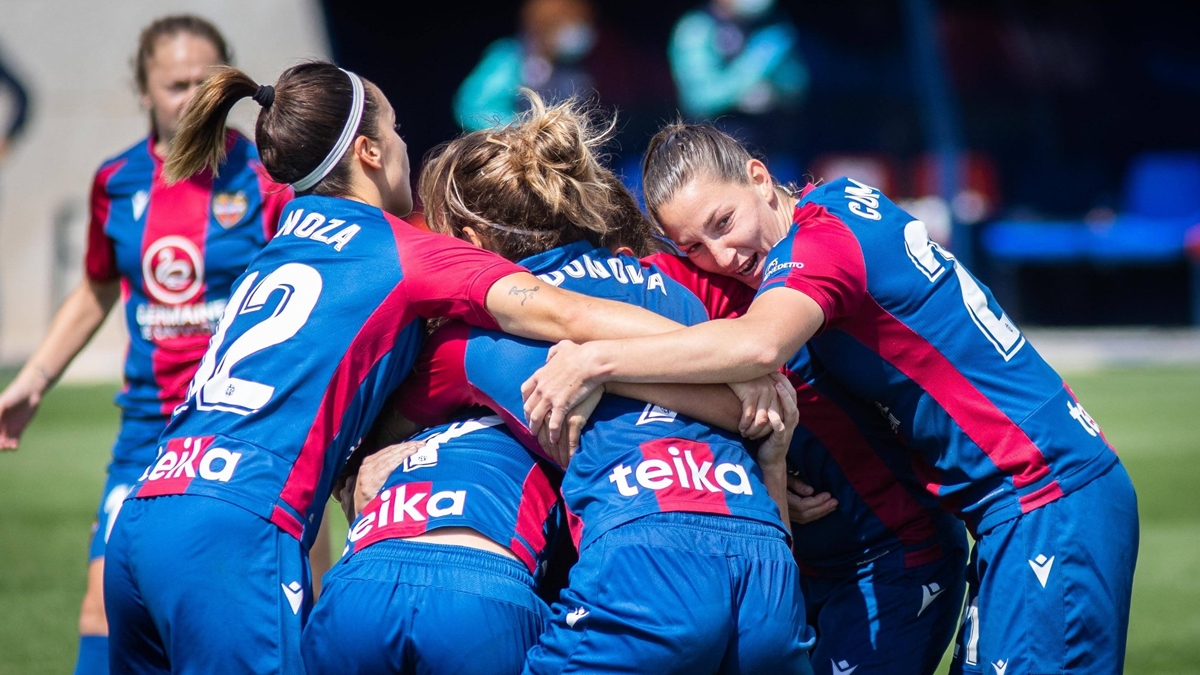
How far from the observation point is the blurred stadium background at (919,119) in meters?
15.7

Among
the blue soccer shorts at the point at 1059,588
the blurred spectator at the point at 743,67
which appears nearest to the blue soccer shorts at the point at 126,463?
the blue soccer shorts at the point at 1059,588

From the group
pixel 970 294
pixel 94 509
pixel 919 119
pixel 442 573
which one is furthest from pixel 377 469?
pixel 919 119

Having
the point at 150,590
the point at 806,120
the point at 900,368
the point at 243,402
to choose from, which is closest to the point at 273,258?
the point at 243,402

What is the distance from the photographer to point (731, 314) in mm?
3281

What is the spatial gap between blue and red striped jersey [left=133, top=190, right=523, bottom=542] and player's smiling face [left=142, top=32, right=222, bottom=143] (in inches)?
70.4

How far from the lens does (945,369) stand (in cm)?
286

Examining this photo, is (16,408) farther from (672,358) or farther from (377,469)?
(672,358)

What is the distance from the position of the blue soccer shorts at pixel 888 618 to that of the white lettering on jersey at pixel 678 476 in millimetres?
783

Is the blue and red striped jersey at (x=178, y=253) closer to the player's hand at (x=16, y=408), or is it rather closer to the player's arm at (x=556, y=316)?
the player's hand at (x=16, y=408)

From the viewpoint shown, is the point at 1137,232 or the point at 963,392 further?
the point at 1137,232

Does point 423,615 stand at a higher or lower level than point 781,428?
lower

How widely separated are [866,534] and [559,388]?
1.03 metres

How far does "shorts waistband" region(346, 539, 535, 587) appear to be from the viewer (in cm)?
240

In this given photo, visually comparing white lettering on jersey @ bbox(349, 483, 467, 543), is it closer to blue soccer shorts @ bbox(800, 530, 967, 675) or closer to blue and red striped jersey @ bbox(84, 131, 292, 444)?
blue soccer shorts @ bbox(800, 530, 967, 675)
